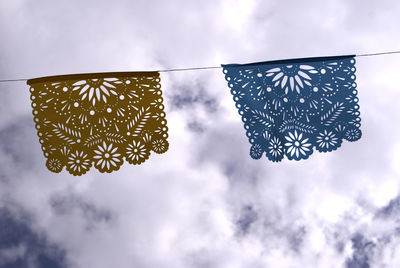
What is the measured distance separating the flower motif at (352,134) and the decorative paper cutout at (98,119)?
63.4 inches

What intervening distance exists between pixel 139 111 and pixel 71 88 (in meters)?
0.66

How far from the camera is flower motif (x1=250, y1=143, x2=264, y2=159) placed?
366 cm

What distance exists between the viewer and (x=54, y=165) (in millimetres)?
3576

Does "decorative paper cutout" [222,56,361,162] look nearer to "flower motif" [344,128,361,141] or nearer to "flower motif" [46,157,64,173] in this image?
"flower motif" [344,128,361,141]

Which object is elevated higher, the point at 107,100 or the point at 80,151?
the point at 107,100

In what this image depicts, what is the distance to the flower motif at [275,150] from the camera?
3664mm

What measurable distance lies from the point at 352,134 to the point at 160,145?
1.70 metres

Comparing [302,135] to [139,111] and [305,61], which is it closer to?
[305,61]

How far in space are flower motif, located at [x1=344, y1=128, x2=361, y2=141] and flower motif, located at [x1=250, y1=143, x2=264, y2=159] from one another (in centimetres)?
76

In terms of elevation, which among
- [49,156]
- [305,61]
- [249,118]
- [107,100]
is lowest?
[49,156]

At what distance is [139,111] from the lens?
3.73 meters

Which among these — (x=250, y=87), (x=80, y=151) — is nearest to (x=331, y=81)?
(x=250, y=87)

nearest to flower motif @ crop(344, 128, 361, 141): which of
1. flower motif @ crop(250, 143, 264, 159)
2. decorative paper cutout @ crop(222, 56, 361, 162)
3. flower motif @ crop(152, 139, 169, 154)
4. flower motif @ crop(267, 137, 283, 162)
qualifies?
decorative paper cutout @ crop(222, 56, 361, 162)

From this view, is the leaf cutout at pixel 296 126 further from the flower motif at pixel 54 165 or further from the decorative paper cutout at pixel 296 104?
the flower motif at pixel 54 165
